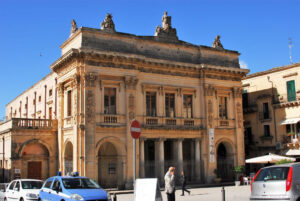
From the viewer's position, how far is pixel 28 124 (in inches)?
1149

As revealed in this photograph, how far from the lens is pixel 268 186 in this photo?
455 inches

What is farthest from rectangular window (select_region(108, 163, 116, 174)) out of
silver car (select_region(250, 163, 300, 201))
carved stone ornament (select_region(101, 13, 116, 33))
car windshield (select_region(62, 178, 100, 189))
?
silver car (select_region(250, 163, 300, 201))

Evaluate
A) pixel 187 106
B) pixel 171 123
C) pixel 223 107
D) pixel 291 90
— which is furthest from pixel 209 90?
pixel 291 90

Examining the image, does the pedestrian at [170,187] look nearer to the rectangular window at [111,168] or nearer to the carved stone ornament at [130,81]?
the carved stone ornament at [130,81]

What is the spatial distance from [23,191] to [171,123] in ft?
49.4

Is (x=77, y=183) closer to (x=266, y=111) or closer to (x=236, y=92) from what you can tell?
(x=236, y=92)

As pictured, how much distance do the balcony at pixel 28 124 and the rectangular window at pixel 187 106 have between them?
33.9 feet

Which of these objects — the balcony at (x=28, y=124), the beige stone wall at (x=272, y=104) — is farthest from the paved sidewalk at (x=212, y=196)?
the beige stone wall at (x=272, y=104)

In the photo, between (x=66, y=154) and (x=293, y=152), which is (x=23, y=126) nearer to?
(x=66, y=154)

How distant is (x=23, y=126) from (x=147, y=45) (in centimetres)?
1122

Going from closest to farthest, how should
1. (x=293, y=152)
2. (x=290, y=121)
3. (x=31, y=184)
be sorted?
(x=31, y=184) < (x=293, y=152) < (x=290, y=121)

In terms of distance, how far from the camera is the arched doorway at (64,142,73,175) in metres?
27.9

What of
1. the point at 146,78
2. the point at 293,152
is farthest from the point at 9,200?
the point at 293,152

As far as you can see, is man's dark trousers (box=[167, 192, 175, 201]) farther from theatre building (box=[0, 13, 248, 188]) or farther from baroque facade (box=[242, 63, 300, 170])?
baroque facade (box=[242, 63, 300, 170])
